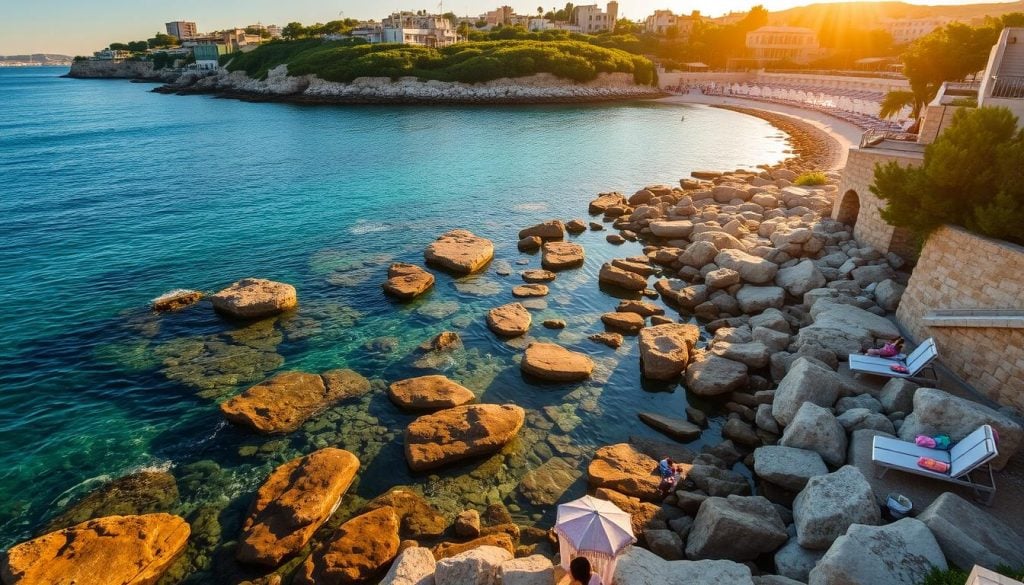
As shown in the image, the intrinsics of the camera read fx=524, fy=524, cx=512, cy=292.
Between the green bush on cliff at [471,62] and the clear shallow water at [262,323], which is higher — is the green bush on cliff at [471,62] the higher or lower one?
the higher one

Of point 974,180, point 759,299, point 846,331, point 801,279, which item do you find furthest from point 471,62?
point 846,331

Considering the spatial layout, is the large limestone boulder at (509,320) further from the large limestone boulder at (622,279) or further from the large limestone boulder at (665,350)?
the large limestone boulder at (622,279)

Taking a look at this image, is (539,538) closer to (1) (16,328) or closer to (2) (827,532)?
(2) (827,532)

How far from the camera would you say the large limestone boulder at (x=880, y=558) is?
8.17m

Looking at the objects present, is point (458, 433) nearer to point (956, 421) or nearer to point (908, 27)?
point (956, 421)

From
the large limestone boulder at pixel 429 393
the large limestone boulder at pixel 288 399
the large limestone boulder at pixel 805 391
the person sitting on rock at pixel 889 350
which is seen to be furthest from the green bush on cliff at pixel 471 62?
the large limestone boulder at pixel 805 391

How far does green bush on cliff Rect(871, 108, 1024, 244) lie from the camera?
14.3 meters

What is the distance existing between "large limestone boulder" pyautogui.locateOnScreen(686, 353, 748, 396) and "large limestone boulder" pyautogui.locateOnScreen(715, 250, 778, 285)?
693 centimetres

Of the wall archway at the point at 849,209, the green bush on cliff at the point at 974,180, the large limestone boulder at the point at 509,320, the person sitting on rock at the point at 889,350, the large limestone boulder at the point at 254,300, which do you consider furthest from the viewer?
the wall archway at the point at 849,209

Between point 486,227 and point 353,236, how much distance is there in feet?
25.8

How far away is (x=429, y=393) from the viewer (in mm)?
15688

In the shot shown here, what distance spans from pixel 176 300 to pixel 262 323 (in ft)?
14.1

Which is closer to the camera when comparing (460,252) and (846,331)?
(846,331)

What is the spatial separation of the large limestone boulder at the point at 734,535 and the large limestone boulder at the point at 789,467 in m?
1.56
